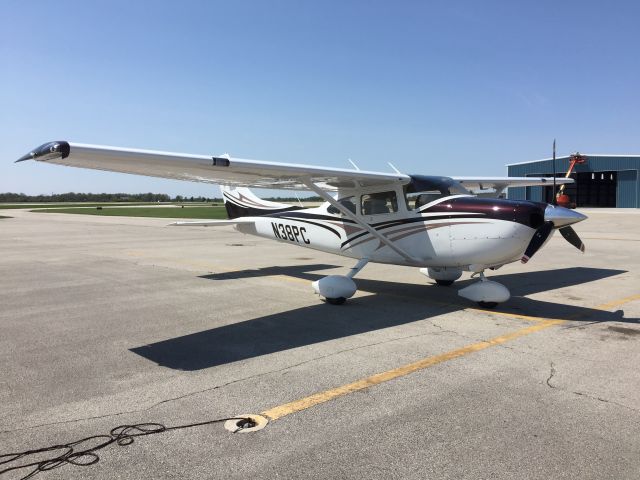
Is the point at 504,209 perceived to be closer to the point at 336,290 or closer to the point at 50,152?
the point at 336,290

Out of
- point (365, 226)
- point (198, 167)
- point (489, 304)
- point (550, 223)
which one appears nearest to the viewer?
point (198, 167)

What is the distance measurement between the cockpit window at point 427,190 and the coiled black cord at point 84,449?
5.49 m

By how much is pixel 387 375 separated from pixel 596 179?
57697 millimetres

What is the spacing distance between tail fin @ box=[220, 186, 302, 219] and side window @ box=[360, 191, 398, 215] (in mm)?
2708

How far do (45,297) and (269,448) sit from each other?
734cm

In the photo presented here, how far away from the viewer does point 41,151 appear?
15.3 ft

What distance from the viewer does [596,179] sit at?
5312 centimetres

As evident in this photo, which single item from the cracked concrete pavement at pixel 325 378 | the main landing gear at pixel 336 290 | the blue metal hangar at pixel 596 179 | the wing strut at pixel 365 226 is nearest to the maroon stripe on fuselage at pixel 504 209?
the wing strut at pixel 365 226

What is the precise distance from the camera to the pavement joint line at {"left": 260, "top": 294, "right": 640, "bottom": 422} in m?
3.85

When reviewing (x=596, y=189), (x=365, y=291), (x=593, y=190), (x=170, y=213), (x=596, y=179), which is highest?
(x=596, y=179)

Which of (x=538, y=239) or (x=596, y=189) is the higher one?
(x=596, y=189)

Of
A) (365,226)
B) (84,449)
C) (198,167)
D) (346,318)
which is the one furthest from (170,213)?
(84,449)

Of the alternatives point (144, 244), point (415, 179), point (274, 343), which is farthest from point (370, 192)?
point (144, 244)

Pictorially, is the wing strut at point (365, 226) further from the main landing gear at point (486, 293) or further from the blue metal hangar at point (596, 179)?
the blue metal hangar at point (596, 179)
